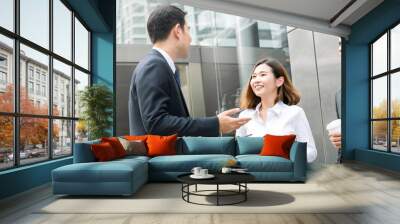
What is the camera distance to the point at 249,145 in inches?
248

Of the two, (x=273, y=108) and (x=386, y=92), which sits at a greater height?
(x=386, y=92)

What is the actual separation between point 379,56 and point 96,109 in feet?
18.7

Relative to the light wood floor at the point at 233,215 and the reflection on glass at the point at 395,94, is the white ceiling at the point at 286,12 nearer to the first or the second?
the reflection on glass at the point at 395,94

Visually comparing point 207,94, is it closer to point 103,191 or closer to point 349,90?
point 349,90

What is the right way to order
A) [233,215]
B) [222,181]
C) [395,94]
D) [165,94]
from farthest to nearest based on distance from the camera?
1. [395,94]
2. [165,94]
3. [222,181]
4. [233,215]

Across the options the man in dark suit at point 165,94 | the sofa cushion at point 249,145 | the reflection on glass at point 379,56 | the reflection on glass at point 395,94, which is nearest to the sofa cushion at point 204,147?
the sofa cushion at point 249,145

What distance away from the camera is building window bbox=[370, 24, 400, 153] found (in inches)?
288

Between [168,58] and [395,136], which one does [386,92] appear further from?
[168,58]

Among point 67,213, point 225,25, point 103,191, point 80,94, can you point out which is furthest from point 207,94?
point 67,213

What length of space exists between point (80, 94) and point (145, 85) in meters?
2.79

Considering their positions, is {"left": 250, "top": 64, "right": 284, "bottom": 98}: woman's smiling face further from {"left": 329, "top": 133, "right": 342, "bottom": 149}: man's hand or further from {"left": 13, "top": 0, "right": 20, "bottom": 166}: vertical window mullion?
{"left": 13, "top": 0, "right": 20, "bottom": 166}: vertical window mullion

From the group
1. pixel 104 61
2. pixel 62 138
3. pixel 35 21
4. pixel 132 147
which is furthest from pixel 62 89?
pixel 104 61

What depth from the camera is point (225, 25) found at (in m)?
8.33

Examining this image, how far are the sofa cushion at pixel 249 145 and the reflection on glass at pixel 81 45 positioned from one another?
3.35 metres
